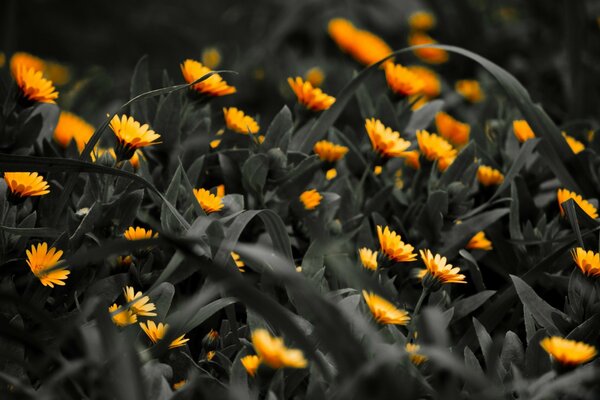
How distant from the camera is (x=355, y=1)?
3.24m

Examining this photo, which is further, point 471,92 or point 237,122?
point 471,92

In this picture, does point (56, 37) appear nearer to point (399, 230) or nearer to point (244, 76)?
point (244, 76)

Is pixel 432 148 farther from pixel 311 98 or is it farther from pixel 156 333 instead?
pixel 156 333

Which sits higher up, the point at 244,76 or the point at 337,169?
the point at 337,169

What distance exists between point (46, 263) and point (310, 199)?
1.47ft

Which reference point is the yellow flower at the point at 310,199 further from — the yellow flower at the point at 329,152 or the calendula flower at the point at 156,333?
the calendula flower at the point at 156,333

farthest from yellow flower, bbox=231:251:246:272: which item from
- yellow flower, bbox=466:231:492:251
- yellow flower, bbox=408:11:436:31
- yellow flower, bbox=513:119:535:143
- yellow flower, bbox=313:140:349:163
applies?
yellow flower, bbox=408:11:436:31

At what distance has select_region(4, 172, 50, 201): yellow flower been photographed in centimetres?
111

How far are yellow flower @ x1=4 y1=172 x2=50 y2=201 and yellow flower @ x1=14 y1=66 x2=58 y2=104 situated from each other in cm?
18

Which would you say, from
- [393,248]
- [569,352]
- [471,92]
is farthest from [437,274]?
[471,92]

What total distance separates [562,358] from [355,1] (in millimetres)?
2512

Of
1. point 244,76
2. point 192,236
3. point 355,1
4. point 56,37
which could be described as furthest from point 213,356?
point 56,37

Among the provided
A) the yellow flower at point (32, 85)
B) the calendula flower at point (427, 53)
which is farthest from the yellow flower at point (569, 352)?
the calendula flower at point (427, 53)

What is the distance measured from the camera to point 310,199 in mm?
1300
